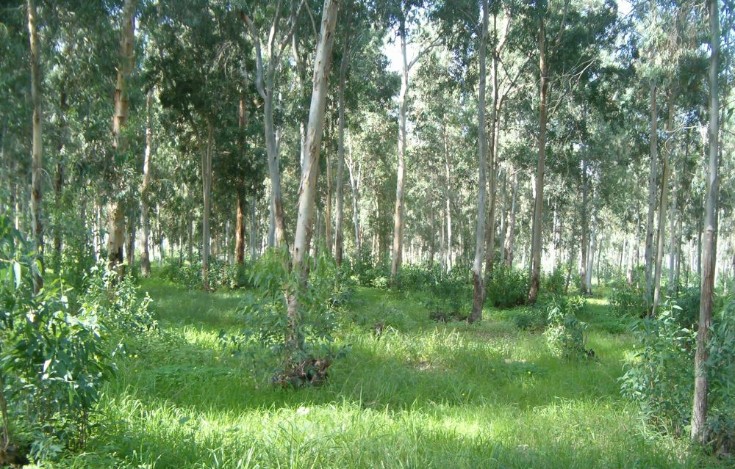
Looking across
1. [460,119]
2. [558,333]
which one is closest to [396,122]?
[460,119]

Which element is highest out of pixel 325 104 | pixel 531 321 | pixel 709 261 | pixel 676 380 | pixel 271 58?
pixel 271 58

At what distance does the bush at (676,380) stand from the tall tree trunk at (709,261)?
0.07 meters

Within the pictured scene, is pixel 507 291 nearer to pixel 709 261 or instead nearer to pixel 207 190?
pixel 207 190

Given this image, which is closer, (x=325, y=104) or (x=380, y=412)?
(x=380, y=412)

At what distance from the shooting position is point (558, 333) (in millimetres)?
8750

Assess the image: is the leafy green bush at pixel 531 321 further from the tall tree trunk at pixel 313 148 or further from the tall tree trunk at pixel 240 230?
the tall tree trunk at pixel 240 230

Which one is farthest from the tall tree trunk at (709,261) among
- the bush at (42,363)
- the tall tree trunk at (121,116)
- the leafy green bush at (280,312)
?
the tall tree trunk at (121,116)

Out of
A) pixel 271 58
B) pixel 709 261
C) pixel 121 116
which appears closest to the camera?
pixel 709 261

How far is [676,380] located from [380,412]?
281 cm

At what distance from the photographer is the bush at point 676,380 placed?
13.9 feet

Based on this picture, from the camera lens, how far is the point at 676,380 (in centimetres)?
480

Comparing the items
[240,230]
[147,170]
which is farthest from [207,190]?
[147,170]

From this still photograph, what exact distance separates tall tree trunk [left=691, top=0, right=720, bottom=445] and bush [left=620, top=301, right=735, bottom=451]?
0.07 meters

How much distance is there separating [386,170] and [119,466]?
30.7 m
